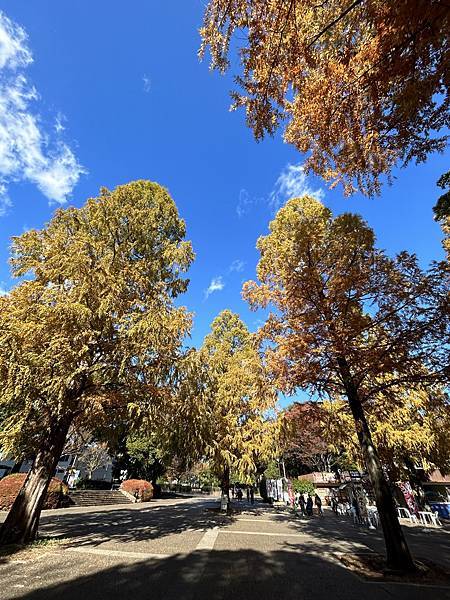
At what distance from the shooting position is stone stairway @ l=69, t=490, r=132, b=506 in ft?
70.8

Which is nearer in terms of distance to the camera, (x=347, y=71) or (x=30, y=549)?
(x=347, y=71)

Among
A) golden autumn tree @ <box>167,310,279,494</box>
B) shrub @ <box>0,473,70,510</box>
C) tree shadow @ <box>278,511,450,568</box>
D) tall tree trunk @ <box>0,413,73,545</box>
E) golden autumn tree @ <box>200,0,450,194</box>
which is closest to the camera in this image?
golden autumn tree @ <box>200,0,450,194</box>

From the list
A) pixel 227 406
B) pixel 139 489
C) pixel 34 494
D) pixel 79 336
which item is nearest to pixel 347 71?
pixel 79 336

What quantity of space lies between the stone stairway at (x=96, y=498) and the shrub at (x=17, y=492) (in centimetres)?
289

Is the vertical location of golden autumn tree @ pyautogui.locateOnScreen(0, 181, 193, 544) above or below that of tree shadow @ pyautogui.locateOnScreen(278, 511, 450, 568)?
above

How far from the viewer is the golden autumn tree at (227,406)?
8.62 m

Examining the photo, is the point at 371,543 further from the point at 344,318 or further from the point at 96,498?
the point at 96,498

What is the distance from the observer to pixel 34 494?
7547mm

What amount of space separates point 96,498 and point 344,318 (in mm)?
25626

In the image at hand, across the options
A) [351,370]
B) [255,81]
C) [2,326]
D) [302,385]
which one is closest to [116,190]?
[2,326]

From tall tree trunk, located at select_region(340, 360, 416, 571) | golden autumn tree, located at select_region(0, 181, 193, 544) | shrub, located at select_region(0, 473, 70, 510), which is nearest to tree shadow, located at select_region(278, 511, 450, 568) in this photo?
tall tree trunk, located at select_region(340, 360, 416, 571)

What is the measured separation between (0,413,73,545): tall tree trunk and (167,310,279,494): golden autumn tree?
3256 millimetres

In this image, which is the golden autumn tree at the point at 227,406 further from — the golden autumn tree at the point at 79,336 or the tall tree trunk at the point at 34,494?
the tall tree trunk at the point at 34,494

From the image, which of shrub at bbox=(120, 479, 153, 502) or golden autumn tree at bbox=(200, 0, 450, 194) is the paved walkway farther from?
shrub at bbox=(120, 479, 153, 502)
